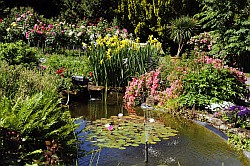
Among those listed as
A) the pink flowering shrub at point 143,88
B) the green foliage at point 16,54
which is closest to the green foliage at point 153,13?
the green foliage at point 16,54

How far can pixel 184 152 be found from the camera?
5.20 metres

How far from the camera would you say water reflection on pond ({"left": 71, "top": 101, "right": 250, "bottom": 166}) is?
15.7ft

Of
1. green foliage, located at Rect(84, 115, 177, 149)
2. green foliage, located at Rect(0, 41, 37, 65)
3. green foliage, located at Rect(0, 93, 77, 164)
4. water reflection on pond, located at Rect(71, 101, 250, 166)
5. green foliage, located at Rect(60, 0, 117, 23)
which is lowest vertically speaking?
water reflection on pond, located at Rect(71, 101, 250, 166)

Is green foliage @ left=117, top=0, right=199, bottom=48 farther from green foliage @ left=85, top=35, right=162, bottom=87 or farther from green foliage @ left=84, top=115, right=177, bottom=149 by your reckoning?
green foliage @ left=84, top=115, right=177, bottom=149

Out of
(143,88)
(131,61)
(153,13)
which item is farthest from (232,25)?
(143,88)

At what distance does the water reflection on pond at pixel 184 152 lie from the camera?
4793 millimetres

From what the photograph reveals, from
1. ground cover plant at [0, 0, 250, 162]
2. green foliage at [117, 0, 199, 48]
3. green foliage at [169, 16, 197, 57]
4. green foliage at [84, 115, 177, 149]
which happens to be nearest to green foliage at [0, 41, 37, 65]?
ground cover plant at [0, 0, 250, 162]

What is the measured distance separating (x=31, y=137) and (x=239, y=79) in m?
4.99

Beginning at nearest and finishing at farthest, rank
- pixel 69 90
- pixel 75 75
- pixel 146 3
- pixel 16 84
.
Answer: pixel 16 84
pixel 69 90
pixel 75 75
pixel 146 3

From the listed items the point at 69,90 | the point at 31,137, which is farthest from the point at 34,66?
the point at 31,137

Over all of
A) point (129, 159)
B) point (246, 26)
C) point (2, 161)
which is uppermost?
point (246, 26)

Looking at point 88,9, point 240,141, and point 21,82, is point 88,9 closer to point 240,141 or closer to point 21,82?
point 21,82

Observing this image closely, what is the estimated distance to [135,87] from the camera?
8.12 metres

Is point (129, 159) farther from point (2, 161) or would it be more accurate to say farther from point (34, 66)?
point (34, 66)
